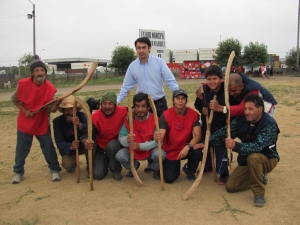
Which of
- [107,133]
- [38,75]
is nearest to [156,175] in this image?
[107,133]

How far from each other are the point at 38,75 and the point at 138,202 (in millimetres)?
2332

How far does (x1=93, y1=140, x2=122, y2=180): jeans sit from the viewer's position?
4668 millimetres

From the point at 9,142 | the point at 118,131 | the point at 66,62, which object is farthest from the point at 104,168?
the point at 66,62

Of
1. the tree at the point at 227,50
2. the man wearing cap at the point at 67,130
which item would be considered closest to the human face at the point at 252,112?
the man wearing cap at the point at 67,130

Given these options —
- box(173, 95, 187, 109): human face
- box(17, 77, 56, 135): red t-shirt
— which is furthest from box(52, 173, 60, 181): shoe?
box(173, 95, 187, 109): human face

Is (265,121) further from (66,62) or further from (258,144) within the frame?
(66,62)

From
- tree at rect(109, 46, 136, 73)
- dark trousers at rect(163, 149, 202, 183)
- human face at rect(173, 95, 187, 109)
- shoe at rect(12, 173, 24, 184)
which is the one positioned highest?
tree at rect(109, 46, 136, 73)

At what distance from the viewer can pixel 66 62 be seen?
7262 centimetres

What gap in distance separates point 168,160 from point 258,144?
1381 mm

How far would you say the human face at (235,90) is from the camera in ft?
13.7

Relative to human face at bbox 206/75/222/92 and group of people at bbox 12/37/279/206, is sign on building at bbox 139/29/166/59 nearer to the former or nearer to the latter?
group of people at bbox 12/37/279/206

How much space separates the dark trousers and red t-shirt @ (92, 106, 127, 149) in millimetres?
908

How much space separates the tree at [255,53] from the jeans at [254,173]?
137ft

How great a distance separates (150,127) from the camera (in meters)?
4.56
